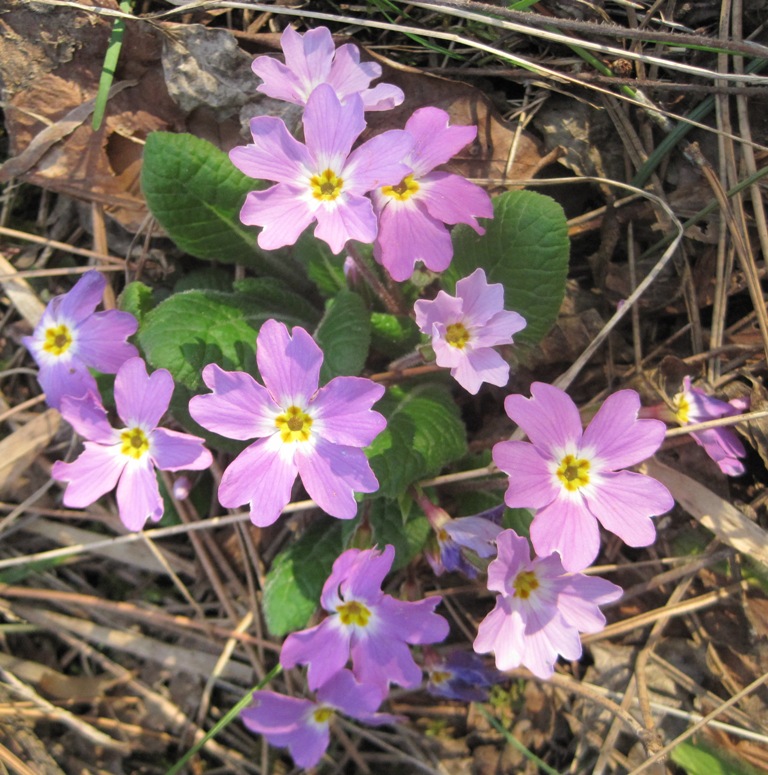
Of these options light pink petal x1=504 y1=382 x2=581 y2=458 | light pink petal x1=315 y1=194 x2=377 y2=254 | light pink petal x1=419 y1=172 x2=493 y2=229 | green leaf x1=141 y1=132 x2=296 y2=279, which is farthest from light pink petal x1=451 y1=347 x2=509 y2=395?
green leaf x1=141 y1=132 x2=296 y2=279

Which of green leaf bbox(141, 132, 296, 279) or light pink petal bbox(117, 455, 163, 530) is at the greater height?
green leaf bbox(141, 132, 296, 279)

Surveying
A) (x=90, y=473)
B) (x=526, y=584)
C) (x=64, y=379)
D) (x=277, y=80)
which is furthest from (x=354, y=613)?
(x=277, y=80)

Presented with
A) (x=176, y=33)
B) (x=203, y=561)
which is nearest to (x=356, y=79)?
(x=176, y=33)

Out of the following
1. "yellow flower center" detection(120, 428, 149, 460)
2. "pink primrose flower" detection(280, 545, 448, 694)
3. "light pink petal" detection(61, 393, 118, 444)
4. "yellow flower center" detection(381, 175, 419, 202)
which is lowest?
"pink primrose flower" detection(280, 545, 448, 694)

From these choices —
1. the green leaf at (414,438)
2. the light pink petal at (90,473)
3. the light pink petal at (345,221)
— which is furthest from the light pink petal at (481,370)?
the light pink petal at (90,473)

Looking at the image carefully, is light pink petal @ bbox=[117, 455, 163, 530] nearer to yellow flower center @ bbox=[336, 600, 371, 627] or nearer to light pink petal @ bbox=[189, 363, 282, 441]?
light pink petal @ bbox=[189, 363, 282, 441]

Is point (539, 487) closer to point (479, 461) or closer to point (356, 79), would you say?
point (479, 461)

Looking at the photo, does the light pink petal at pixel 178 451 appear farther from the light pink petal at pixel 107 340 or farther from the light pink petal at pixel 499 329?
the light pink petal at pixel 499 329
